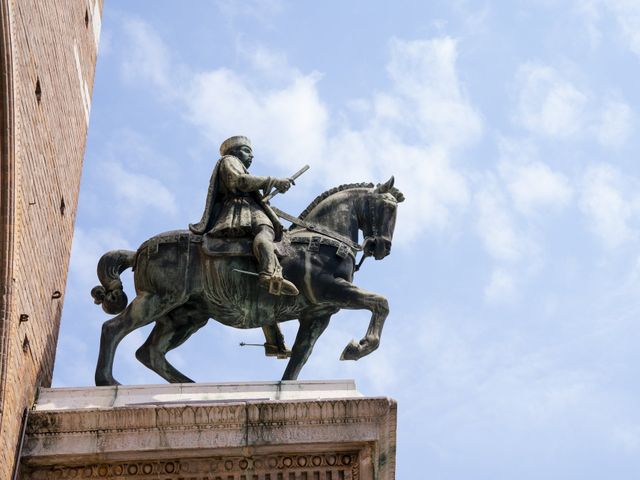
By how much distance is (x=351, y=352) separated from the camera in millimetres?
12578

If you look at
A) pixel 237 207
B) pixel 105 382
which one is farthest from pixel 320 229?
pixel 105 382

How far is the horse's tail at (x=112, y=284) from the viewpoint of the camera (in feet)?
43.8

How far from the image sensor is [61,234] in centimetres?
1411

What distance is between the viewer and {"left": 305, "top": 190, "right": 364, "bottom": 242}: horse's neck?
13.8m

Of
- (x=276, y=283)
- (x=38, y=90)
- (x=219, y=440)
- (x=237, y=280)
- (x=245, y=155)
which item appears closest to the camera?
(x=219, y=440)

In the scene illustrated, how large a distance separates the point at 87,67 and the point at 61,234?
8.19ft

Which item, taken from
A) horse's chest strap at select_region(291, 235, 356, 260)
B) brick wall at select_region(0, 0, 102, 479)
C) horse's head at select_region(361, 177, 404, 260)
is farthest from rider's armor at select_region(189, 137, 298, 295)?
brick wall at select_region(0, 0, 102, 479)

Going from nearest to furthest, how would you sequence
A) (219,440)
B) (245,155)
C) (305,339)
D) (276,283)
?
(219,440) → (276,283) → (305,339) → (245,155)

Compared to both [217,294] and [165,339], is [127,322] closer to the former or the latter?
[165,339]

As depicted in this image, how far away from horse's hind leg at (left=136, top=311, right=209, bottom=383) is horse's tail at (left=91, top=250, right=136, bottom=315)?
1.44 ft

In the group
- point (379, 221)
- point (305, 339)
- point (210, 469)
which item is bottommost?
point (210, 469)

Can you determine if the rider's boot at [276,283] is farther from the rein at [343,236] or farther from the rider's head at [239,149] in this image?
the rider's head at [239,149]

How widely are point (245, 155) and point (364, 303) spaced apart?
2156 millimetres

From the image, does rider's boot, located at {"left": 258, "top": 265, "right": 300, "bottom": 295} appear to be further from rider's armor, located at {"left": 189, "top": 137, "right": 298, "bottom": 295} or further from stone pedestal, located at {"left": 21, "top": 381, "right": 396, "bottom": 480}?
stone pedestal, located at {"left": 21, "top": 381, "right": 396, "bottom": 480}
